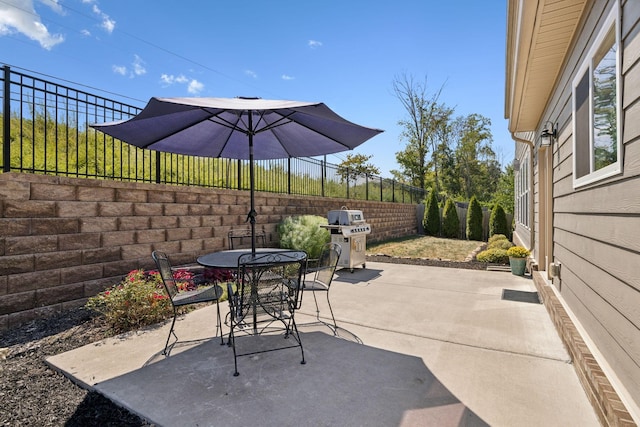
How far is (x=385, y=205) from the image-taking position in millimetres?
12219

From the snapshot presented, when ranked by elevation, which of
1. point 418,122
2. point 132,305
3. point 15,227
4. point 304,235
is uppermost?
point 418,122

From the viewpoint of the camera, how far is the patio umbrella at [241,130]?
2.68m

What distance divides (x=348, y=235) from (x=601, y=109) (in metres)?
4.33

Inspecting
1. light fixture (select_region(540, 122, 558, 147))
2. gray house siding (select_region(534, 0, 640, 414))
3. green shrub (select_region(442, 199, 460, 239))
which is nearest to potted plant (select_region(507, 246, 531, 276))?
light fixture (select_region(540, 122, 558, 147))

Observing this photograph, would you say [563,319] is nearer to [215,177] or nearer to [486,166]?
[215,177]

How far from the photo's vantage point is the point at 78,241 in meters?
3.69

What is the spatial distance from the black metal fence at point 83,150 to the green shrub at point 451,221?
8.82 meters

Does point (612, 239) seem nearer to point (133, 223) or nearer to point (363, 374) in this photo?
point (363, 374)

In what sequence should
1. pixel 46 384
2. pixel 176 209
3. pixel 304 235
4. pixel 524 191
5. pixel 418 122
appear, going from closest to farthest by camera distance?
pixel 46 384
pixel 176 209
pixel 304 235
pixel 524 191
pixel 418 122

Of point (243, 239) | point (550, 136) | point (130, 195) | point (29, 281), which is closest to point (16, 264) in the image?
point (29, 281)

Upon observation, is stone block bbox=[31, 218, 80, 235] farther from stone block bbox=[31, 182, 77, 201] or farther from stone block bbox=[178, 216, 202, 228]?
stone block bbox=[178, 216, 202, 228]

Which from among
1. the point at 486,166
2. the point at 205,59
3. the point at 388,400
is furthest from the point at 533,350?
the point at 486,166

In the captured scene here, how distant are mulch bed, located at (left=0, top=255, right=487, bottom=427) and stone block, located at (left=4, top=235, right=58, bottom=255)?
2.33ft

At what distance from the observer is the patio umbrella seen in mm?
2676
